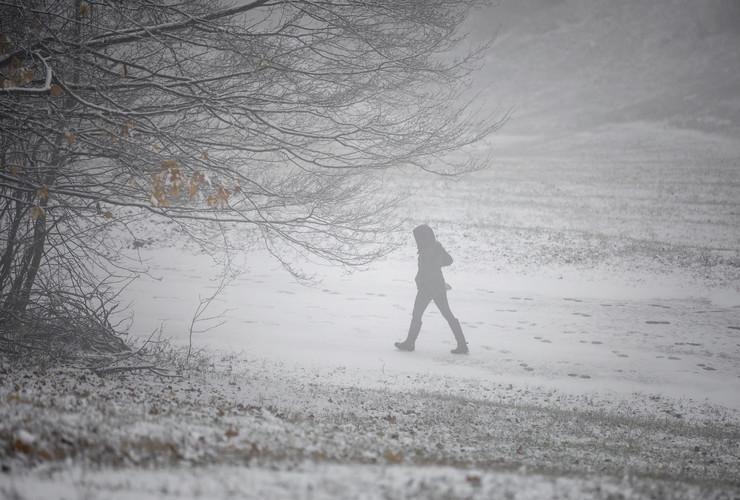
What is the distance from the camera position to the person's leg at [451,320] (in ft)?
29.4

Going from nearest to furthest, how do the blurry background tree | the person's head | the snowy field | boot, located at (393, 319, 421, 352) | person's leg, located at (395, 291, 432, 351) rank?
the snowy field
the blurry background tree
the person's head
person's leg, located at (395, 291, 432, 351)
boot, located at (393, 319, 421, 352)

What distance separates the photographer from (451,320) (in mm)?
9086

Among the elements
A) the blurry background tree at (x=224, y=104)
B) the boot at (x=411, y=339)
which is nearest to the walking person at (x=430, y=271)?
the boot at (x=411, y=339)

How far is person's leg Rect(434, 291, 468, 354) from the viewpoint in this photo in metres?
8.97

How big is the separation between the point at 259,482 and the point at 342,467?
1.96 ft

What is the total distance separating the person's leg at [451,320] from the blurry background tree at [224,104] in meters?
2.78

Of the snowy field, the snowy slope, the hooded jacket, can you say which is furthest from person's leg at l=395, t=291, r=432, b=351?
the snowy slope

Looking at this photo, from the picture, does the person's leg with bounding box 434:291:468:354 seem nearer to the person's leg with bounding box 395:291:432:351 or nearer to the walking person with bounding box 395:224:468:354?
the walking person with bounding box 395:224:468:354

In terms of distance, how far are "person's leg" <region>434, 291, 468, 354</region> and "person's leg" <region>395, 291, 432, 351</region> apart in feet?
0.71

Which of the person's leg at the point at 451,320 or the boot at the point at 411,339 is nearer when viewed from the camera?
the person's leg at the point at 451,320

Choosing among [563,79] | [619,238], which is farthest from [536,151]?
[563,79]

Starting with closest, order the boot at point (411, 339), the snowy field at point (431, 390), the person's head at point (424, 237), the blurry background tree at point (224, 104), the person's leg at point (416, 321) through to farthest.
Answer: the snowy field at point (431, 390)
the blurry background tree at point (224, 104)
the person's head at point (424, 237)
the person's leg at point (416, 321)
the boot at point (411, 339)

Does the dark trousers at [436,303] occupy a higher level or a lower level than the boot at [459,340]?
higher

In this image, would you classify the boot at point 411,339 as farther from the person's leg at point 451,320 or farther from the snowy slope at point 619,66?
the snowy slope at point 619,66
